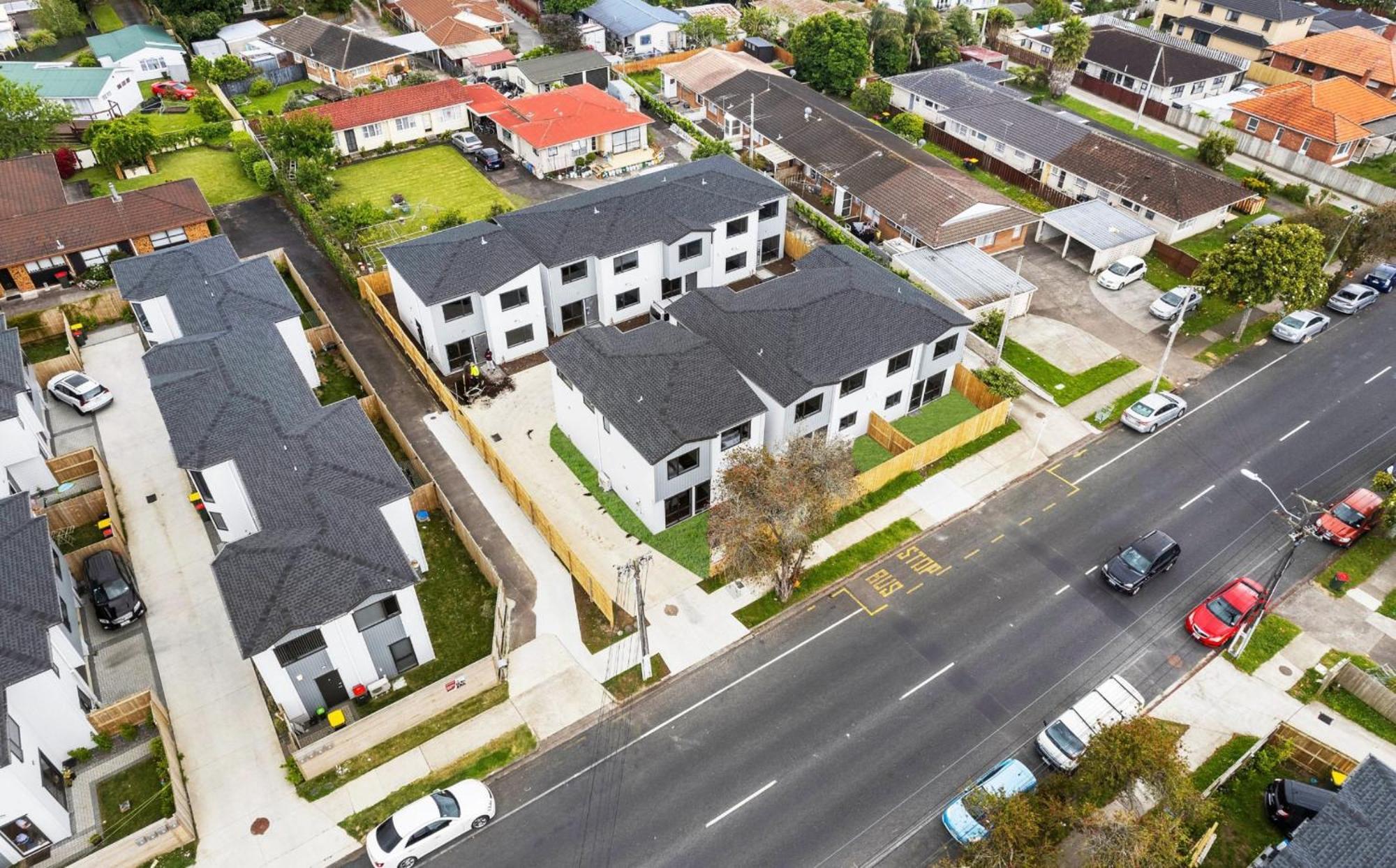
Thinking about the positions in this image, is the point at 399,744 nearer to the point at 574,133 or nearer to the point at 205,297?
the point at 205,297

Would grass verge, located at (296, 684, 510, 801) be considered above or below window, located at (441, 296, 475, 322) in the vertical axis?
below

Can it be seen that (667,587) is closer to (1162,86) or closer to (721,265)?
(721,265)

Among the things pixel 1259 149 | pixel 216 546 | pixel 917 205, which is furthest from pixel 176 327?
pixel 1259 149

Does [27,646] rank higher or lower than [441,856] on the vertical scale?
higher

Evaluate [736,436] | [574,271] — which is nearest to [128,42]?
[574,271]

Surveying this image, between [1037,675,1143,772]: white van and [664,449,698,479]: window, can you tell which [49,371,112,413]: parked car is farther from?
[1037,675,1143,772]: white van

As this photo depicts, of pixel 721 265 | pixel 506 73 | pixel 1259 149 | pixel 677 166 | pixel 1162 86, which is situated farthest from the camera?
pixel 506 73

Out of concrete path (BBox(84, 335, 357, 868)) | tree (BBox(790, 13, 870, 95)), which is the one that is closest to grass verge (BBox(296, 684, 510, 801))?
concrete path (BBox(84, 335, 357, 868))
